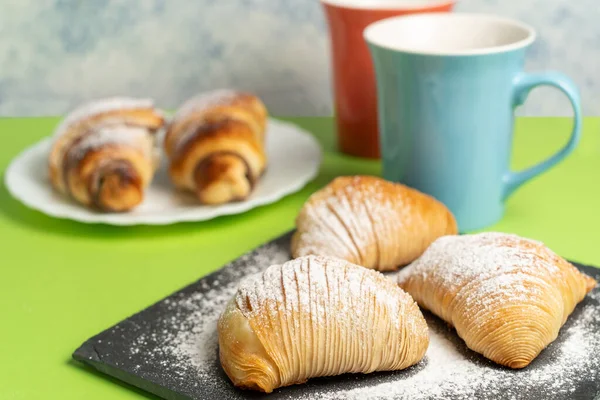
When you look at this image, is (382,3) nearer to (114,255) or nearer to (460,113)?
(460,113)

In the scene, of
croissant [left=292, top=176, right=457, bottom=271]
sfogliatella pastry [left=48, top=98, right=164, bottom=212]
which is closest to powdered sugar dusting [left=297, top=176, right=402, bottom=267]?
croissant [left=292, top=176, right=457, bottom=271]

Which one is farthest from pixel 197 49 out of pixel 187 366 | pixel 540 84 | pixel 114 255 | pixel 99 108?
pixel 187 366

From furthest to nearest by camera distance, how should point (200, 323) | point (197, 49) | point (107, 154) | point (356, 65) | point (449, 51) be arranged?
1. point (197, 49)
2. point (356, 65)
3. point (107, 154)
4. point (449, 51)
5. point (200, 323)

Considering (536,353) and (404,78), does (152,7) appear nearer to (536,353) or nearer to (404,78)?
(404,78)

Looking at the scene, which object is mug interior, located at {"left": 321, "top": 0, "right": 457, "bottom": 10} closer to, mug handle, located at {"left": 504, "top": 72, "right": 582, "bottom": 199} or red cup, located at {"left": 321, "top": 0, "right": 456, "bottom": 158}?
red cup, located at {"left": 321, "top": 0, "right": 456, "bottom": 158}

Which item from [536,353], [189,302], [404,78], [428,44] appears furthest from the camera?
[428,44]

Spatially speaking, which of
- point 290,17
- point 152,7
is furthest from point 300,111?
point 152,7
